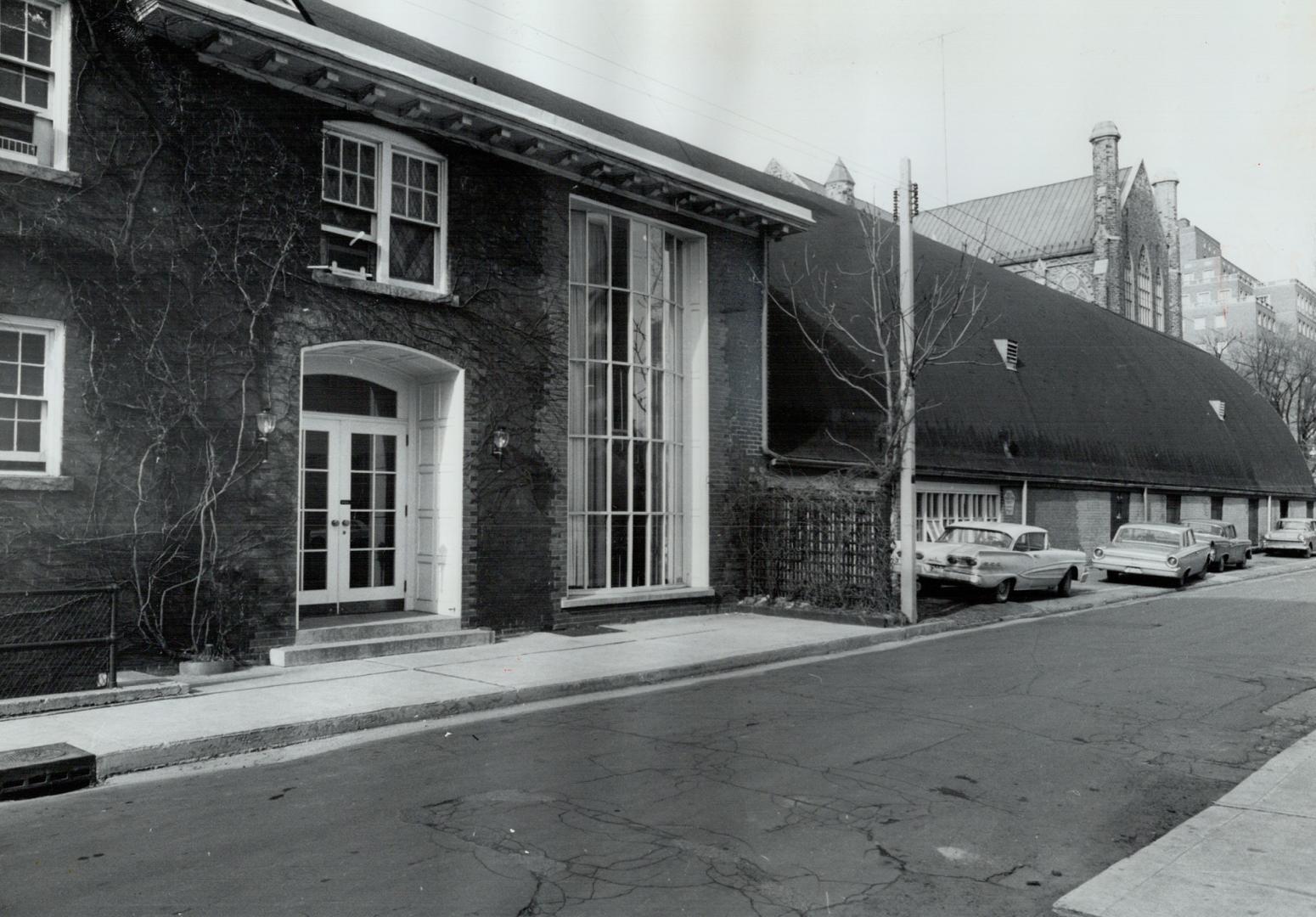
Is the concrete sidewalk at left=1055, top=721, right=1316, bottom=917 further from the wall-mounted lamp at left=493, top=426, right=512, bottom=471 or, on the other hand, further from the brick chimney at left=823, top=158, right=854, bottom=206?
the brick chimney at left=823, top=158, right=854, bottom=206

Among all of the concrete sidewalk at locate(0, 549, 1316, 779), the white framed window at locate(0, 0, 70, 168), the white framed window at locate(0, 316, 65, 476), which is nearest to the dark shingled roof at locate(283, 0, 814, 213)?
the white framed window at locate(0, 0, 70, 168)

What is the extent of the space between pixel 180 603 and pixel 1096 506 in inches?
1057

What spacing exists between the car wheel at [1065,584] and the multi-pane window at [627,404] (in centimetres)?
912

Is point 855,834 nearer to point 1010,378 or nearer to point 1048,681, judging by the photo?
point 1048,681

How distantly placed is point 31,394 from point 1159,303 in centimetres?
5664

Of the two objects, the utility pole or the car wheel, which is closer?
the utility pole

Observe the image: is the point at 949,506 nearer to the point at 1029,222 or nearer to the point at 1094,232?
the point at 1094,232

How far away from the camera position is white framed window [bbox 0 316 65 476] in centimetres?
923

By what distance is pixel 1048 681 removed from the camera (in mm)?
10508

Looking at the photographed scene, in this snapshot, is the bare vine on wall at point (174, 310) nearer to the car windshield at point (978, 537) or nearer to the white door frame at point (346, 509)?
the white door frame at point (346, 509)

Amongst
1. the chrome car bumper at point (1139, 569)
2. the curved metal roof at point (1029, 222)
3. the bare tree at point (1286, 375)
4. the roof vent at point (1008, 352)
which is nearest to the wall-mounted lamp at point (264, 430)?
the chrome car bumper at point (1139, 569)

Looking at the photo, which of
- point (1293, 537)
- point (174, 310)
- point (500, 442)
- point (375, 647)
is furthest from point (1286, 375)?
point (174, 310)

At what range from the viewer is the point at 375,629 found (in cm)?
1160

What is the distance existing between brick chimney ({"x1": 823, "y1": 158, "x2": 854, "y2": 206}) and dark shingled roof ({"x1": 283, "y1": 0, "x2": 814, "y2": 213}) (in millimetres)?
23670
